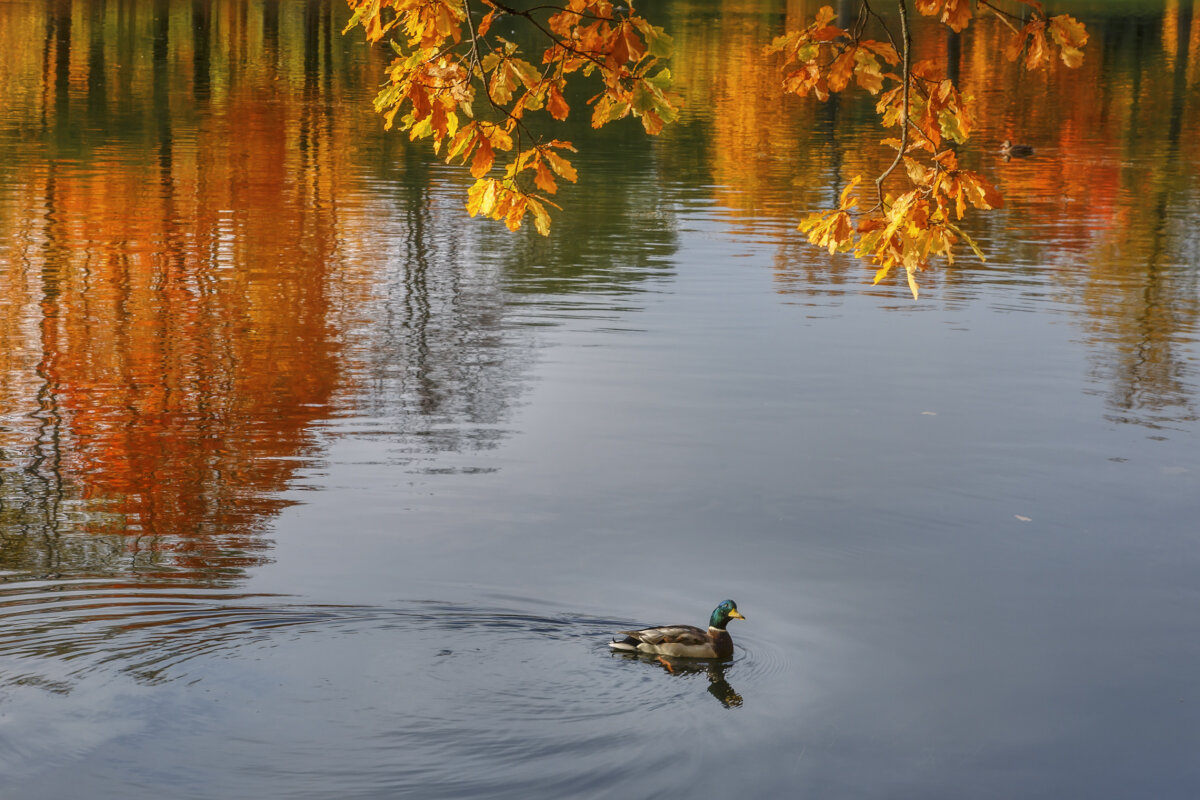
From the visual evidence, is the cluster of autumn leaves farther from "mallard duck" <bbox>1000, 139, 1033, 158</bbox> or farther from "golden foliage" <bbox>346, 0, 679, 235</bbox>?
"mallard duck" <bbox>1000, 139, 1033, 158</bbox>

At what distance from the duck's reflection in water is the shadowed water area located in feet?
0.09

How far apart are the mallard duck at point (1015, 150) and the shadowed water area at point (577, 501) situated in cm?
828

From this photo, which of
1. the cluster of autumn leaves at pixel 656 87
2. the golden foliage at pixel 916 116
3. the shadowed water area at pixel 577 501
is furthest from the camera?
the shadowed water area at pixel 577 501

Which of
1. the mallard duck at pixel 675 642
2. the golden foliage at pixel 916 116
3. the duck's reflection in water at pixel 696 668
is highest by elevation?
the golden foliage at pixel 916 116

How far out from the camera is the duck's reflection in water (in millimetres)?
9258

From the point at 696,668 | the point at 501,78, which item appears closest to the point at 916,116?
the point at 501,78

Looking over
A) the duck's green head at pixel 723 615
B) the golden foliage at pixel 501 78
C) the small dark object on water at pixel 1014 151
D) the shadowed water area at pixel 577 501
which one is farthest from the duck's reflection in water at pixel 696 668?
the small dark object on water at pixel 1014 151

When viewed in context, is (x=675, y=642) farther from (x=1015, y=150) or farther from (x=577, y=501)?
(x=1015, y=150)

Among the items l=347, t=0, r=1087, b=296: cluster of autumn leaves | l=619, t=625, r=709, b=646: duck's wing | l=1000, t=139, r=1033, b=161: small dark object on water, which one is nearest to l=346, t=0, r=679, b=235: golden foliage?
l=347, t=0, r=1087, b=296: cluster of autumn leaves

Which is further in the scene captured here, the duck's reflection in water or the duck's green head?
the duck's green head

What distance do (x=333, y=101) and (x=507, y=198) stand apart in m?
39.2

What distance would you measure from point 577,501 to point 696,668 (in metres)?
3.28

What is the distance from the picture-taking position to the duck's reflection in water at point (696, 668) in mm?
9258

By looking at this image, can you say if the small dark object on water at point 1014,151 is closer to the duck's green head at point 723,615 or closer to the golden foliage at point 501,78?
the duck's green head at point 723,615
